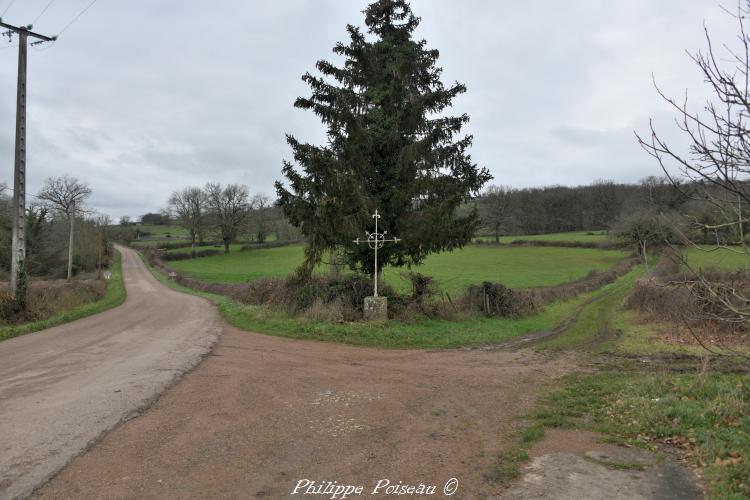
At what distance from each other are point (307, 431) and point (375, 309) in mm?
9107

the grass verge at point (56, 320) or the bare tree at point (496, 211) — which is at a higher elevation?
the bare tree at point (496, 211)

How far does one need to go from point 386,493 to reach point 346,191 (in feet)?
38.1

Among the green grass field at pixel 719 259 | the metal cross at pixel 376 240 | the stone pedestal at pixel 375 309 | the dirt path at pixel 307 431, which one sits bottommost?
the dirt path at pixel 307 431

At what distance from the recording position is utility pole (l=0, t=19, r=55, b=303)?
16.2 metres

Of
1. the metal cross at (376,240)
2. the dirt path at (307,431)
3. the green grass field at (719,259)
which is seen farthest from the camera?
the metal cross at (376,240)

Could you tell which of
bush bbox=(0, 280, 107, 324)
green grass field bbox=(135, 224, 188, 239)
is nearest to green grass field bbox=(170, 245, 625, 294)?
bush bbox=(0, 280, 107, 324)

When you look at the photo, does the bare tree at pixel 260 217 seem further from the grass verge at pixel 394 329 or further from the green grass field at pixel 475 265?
the grass verge at pixel 394 329

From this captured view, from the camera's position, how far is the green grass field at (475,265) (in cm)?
3954

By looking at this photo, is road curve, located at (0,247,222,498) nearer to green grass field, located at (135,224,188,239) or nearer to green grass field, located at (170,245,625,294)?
green grass field, located at (170,245,625,294)

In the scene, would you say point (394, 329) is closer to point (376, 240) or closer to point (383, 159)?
point (376, 240)

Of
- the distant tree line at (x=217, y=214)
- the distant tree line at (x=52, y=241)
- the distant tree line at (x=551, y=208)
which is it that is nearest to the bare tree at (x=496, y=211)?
the distant tree line at (x=551, y=208)

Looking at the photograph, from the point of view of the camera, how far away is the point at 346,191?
48.8 ft

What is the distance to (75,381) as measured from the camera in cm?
823

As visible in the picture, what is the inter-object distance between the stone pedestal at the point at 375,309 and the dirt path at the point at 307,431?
15.8 feet
